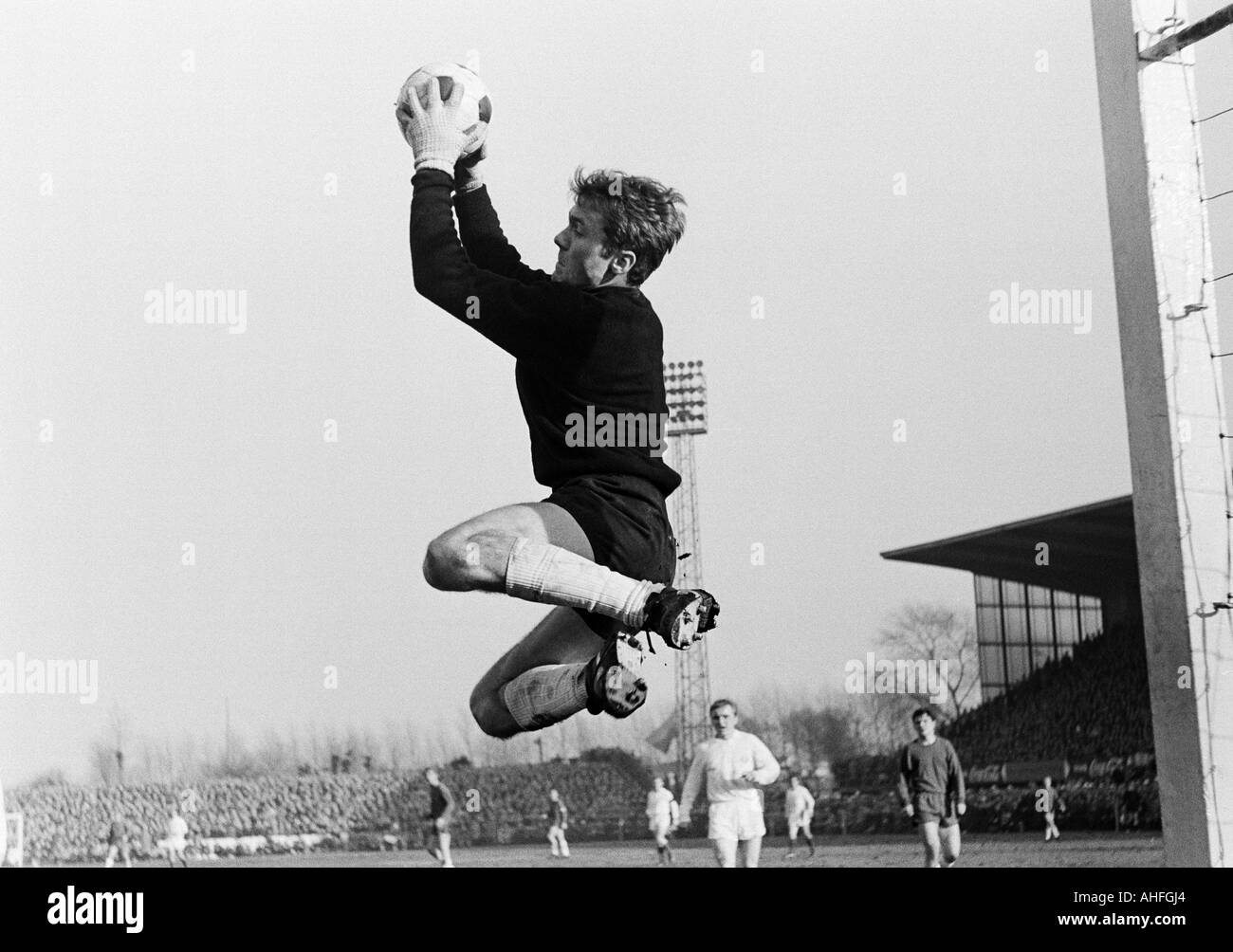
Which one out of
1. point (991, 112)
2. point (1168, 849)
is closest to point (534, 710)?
point (1168, 849)

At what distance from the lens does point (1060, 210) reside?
860cm

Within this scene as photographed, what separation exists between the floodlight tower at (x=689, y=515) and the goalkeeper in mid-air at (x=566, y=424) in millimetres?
340

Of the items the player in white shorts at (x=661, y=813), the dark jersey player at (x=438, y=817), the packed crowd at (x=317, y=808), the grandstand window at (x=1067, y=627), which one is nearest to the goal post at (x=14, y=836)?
the packed crowd at (x=317, y=808)

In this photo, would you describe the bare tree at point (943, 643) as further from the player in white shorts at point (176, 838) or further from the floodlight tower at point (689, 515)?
the player in white shorts at point (176, 838)

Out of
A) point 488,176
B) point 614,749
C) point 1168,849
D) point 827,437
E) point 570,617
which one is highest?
point 488,176

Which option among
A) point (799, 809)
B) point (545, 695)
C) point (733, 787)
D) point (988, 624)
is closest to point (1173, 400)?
point (988, 624)

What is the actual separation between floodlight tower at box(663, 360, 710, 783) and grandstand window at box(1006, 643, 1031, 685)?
2.46m

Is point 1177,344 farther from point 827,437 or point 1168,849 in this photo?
point 1168,849

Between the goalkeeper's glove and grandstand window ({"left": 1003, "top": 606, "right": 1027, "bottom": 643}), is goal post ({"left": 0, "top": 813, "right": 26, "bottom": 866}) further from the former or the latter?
grandstand window ({"left": 1003, "top": 606, "right": 1027, "bottom": 643})

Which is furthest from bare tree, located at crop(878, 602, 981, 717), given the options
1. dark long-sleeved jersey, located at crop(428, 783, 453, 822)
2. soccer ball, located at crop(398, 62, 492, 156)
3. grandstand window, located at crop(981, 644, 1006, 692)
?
soccer ball, located at crop(398, 62, 492, 156)

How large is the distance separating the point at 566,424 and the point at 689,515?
3.25 ft

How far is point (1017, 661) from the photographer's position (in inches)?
387

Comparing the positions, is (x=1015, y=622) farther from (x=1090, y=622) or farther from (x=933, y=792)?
(x=933, y=792)

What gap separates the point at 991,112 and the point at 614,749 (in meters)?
4.40
